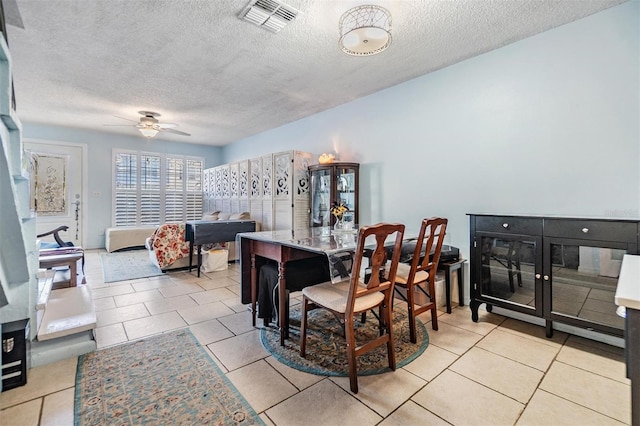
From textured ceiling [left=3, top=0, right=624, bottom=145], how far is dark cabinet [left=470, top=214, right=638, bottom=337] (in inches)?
65.7

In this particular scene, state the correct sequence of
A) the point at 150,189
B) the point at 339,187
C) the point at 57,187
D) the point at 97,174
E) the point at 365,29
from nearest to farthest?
the point at 365,29, the point at 339,187, the point at 57,187, the point at 97,174, the point at 150,189

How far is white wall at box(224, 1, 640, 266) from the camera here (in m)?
2.24

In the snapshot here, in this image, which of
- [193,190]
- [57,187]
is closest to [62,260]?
[57,187]

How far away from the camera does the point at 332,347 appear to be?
222 centimetres

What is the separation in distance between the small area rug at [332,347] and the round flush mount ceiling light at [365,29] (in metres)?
2.28

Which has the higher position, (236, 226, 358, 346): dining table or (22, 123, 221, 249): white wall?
(22, 123, 221, 249): white wall

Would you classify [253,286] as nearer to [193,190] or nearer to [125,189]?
[125,189]

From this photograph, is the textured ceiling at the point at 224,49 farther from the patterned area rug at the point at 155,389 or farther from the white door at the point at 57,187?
the patterned area rug at the point at 155,389

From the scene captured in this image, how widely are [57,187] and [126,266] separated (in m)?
2.90

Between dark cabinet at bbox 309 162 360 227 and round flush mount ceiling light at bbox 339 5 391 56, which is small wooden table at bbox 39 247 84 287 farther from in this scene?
round flush mount ceiling light at bbox 339 5 391 56

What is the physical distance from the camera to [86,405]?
1583mm

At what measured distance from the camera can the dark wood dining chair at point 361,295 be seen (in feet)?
5.57

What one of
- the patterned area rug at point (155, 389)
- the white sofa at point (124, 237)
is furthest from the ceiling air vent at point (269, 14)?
the white sofa at point (124, 237)

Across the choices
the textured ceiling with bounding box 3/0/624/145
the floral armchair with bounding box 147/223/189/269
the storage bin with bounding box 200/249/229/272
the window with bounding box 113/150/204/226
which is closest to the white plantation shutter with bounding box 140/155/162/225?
the window with bounding box 113/150/204/226
